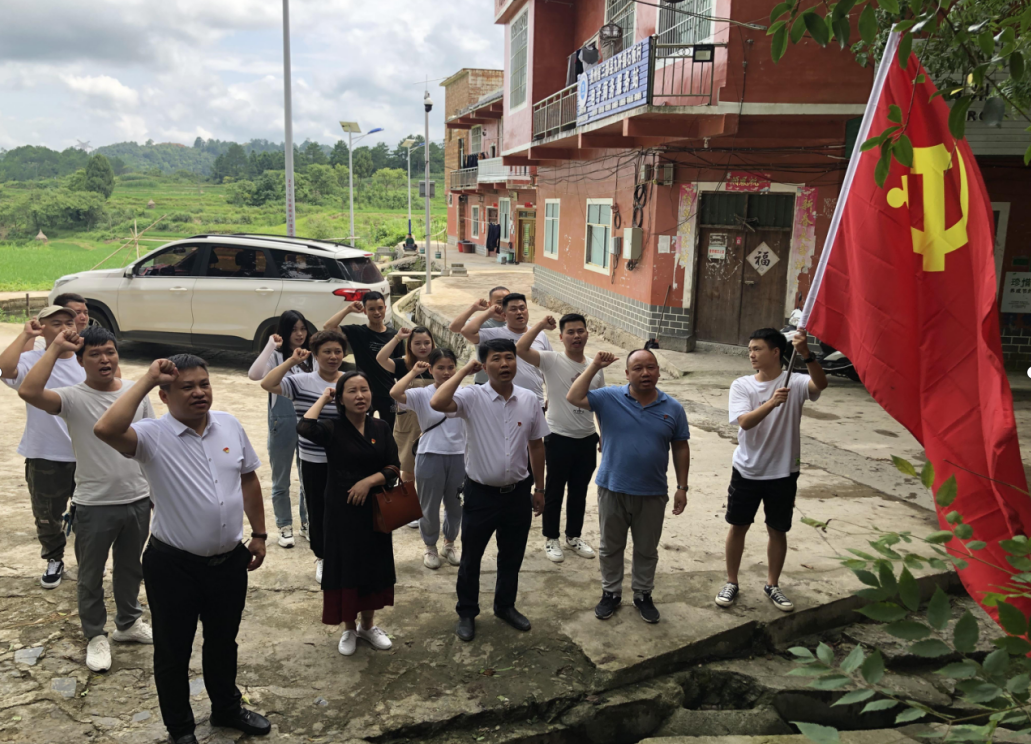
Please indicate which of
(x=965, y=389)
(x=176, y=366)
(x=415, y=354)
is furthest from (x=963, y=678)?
(x=415, y=354)

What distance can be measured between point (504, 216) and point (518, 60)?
14.4 meters

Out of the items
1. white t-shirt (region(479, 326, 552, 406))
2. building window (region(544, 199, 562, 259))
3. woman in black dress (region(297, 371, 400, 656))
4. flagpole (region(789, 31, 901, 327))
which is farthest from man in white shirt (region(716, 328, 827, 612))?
building window (region(544, 199, 562, 259))

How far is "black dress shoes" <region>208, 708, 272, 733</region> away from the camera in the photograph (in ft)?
12.0

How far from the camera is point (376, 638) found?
14.4 ft

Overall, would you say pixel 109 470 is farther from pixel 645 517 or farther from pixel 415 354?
pixel 645 517

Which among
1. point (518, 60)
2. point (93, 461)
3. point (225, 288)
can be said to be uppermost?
point (518, 60)

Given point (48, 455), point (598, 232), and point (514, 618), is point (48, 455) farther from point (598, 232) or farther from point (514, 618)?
point (598, 232)

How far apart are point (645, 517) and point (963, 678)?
2603 millimetres

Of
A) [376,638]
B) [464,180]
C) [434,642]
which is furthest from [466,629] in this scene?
[464,180]

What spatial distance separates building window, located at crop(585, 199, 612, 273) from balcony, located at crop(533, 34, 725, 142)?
2.03 metres

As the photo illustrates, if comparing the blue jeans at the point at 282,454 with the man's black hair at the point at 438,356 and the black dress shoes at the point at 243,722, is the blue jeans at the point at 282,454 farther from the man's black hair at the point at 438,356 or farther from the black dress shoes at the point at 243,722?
the black dress shoes at the point at 243,722

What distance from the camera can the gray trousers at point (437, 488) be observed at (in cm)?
530

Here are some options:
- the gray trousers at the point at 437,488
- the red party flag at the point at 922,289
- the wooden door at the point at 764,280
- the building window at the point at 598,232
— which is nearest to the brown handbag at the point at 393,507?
the gray trousers at the point at 437,488

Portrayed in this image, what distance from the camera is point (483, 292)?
20.0 m
